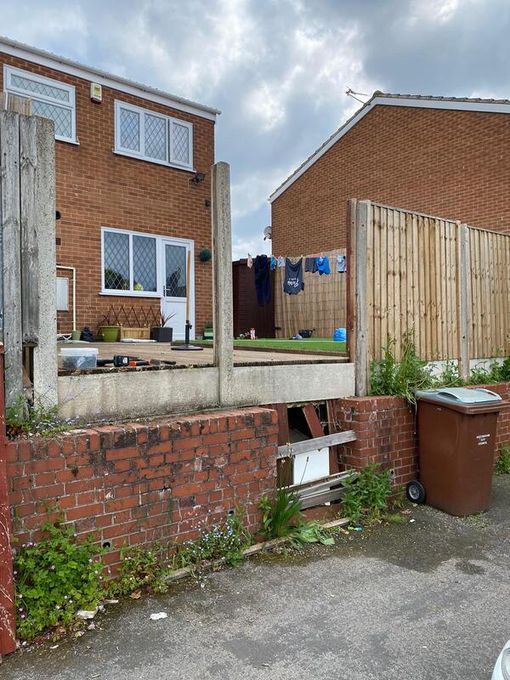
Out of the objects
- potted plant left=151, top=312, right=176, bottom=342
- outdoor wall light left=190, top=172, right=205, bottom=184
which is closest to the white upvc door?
potted plant left=151, top=312, right=176, bottom=342

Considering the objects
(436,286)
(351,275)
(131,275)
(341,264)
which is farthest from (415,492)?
(341,264)

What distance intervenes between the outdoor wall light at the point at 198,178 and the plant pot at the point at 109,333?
153 inches

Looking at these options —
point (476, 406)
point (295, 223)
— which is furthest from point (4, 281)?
point (295, 223)

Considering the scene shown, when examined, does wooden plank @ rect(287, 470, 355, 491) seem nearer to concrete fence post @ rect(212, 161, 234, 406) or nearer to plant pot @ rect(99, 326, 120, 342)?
concrete fence post @ rect(212, 161, 234, 406)

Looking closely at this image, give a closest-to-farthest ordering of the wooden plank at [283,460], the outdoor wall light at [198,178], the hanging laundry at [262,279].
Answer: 1. the wooden plank at [283,460]
2. the outdoor wall light at [198,178]
3. the hanging laundry at [262,279]

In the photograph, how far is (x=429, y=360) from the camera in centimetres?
593

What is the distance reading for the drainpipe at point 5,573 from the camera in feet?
8.63

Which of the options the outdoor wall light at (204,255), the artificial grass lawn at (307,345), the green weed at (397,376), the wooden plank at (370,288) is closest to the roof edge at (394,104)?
the outdoor wall light at (204,255)

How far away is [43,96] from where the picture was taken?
982 cm

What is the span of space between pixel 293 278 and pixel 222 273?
10066 mm

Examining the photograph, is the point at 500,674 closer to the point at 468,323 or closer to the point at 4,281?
the point at 4,281

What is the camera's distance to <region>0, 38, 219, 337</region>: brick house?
9.91 meters

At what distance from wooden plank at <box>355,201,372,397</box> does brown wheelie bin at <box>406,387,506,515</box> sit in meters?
0.59

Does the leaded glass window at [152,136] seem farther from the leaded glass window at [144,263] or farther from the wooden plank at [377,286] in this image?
the wooden plank at [377,286]
